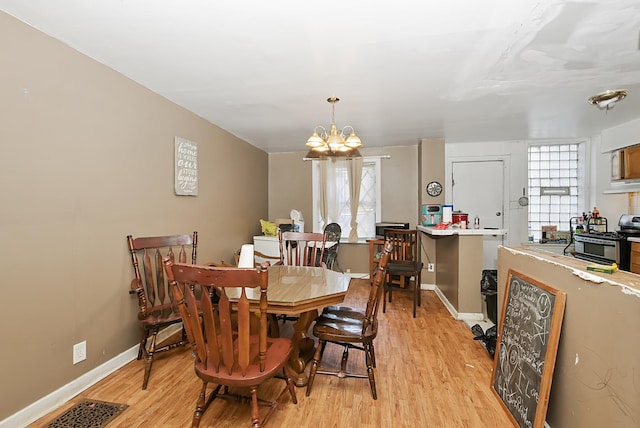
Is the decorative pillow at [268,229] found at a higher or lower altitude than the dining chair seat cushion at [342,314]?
higher

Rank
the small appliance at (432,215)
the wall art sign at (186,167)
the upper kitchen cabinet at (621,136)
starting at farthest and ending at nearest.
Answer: the small appliance at (432,215) → the upper kitchen cabinet at (621,136) → the wall art sign at (186,167)

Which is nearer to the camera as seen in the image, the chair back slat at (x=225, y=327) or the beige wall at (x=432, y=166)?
the chair back slat at (x=225, y=327)

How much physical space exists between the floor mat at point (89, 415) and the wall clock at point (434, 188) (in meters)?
4.26

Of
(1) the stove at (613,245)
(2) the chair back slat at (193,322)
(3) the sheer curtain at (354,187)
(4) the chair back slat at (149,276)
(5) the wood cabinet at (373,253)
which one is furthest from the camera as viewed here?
(3) the sheer curtain at (354,187)

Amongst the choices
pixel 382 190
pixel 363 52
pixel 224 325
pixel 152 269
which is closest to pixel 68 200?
pixel 152 269

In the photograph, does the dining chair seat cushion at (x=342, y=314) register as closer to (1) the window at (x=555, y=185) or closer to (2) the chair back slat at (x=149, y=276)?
(2) the chair back slat at (x=149, y=276)

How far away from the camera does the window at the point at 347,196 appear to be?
5145 millimetres

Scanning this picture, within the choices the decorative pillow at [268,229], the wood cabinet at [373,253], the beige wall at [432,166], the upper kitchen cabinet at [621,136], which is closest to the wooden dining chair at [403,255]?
the wood cabinet at [373,253]

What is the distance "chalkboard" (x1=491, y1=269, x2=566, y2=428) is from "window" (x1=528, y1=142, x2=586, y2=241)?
11.9ft

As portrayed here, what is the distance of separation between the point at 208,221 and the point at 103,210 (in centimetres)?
136

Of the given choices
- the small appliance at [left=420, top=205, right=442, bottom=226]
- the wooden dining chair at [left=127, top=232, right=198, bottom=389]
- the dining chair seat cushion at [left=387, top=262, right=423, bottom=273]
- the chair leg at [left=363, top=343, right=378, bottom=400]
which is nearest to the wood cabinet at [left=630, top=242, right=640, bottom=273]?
the small appliance at [left=420, top=205, right=442, bottom=226]

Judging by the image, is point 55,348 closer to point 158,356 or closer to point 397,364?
point 158,356

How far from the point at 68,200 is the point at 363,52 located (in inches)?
87.4

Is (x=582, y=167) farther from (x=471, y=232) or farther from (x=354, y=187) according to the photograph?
(x=354, y=187)
